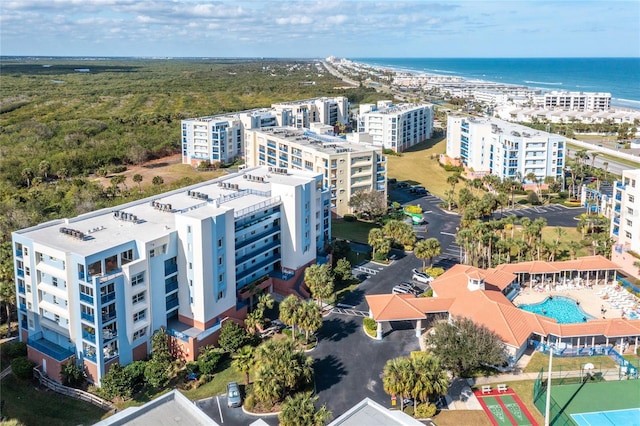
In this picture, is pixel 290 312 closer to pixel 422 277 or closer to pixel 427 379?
pixel 427 379

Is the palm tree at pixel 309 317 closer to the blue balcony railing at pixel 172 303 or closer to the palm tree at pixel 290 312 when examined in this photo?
the palm tree at pixel 290 312

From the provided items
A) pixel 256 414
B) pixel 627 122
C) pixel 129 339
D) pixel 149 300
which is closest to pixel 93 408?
pixel 129 339

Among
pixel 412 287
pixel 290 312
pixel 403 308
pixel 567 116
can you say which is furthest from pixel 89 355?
pixel 567 116

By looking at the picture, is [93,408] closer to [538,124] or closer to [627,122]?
[538,124]

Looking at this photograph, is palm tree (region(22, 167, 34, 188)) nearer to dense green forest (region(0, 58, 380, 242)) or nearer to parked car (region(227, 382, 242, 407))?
dense green forest (region(0, 58, 380, 242))

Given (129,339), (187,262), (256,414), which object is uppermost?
(187,262)

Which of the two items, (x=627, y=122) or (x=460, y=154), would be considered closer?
(x=460, y=154)

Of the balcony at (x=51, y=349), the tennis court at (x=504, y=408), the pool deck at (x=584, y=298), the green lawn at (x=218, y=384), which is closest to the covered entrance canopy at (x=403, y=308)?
the tennis court at (x=504, y=408)
